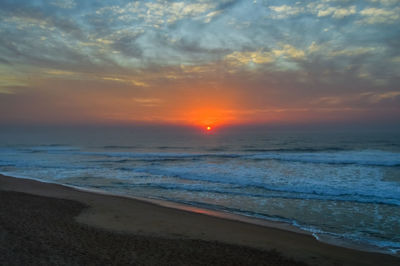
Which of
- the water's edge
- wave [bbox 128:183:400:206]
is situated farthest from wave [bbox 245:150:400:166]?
the water's edge

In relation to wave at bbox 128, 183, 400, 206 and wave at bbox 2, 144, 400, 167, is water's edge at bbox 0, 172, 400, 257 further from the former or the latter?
wave at bbox 2, 144, 400, 167

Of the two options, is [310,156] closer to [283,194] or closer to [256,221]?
[283,194]

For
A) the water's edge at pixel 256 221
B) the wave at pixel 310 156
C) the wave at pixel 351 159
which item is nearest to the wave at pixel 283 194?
the water's edge at pixel 256 221

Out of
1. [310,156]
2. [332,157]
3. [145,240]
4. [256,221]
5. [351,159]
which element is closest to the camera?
[145,240]

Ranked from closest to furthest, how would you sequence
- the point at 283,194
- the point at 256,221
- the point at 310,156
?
the point at 256,221 → the point at 283,194 → the point at 310,156

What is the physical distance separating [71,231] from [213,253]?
4641 mm

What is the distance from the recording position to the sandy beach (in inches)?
247

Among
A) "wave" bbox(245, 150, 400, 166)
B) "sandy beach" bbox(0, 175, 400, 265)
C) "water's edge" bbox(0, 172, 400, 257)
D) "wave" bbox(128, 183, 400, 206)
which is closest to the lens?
"sandy beach" bbox(0, 175, 400, 265)

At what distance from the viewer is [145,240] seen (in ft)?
24.7

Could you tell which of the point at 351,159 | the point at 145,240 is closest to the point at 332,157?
the point at 351,159

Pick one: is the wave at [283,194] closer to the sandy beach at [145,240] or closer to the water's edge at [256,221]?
the water's edge at [256,221]

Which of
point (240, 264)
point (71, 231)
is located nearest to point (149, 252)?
point (240, 264)

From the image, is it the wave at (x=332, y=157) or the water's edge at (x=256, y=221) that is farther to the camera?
the wave at (x=332, y=157)

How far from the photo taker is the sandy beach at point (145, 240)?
627cm
